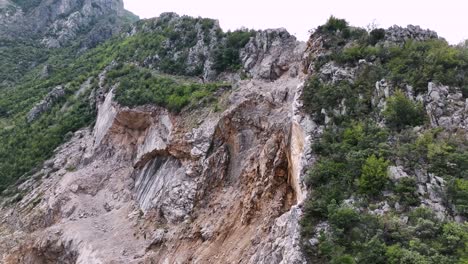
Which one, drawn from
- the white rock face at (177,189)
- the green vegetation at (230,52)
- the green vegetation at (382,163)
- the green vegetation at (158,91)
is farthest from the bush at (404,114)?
the green vegetation at (230,52)

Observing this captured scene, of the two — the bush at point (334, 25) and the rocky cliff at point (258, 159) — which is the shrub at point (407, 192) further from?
the bush at point (334, 25)

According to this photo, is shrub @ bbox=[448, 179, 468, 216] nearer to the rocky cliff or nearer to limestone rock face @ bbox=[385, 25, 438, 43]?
the rocky cliff

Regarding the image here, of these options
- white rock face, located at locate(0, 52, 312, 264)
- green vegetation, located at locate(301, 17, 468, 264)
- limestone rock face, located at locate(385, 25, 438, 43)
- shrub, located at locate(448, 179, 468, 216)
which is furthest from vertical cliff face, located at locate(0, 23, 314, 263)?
limestone rock face, located at locate(385, 25, 438, 43)

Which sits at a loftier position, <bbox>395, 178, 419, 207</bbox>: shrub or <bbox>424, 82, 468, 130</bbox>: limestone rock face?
<bbox>424, 82, 468, 130</bbox>: limestone rock face

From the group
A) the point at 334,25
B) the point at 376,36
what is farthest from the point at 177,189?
the point at 376,36

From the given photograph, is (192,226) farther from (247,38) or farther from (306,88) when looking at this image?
(247,38)

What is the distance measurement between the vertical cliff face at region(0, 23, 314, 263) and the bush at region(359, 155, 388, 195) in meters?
2.33

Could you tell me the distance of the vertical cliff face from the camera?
21031 mm

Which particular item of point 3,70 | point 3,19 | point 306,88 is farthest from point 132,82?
point 3,19

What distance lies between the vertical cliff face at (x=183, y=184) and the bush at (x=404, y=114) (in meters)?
3.55

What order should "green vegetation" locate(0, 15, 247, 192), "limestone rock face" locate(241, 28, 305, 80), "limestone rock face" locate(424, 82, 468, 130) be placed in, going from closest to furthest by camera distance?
"limestone rock face" locate(424, 82, 468, 130)
"limestone rock face" locate(241, 28, 305, 80)
"green vegetation" locate(0, 15, 247, 192)

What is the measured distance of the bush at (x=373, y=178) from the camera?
1574 centimetres

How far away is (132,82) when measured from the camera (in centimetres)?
3806

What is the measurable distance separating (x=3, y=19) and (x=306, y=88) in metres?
77.4
